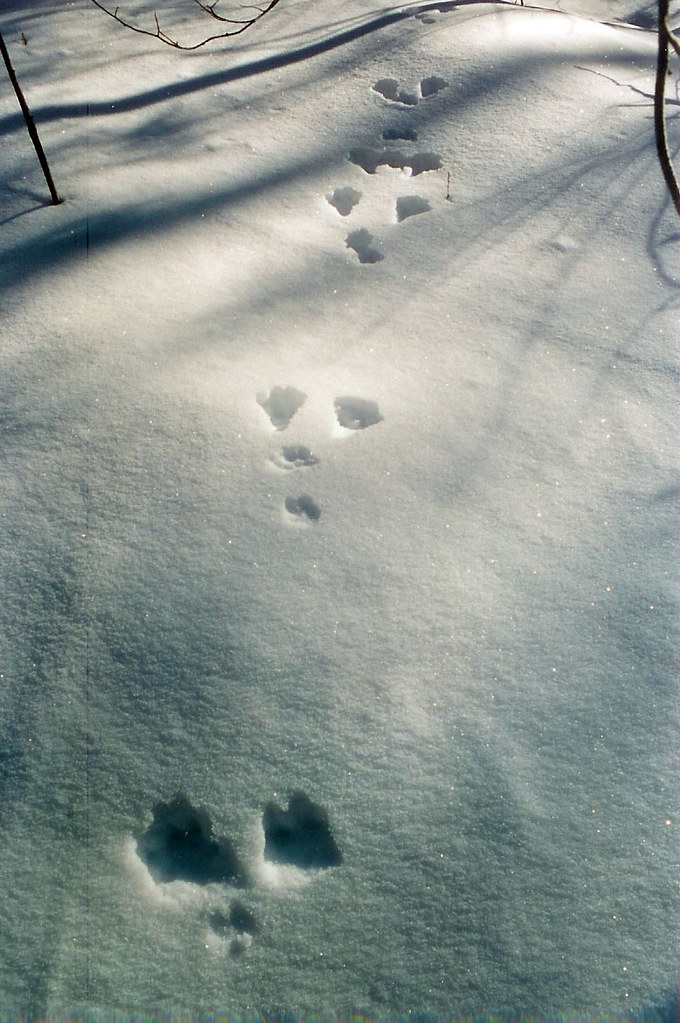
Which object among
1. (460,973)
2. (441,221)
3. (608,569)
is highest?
(441,221)

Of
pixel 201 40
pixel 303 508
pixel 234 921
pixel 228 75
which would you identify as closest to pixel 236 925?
pixel 234 921

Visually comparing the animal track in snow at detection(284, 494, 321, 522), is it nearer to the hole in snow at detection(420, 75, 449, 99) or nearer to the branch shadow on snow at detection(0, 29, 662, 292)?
the branch shadow on snow at detection(0, 29, 662, 292)

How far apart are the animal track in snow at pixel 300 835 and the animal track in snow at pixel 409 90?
263cm

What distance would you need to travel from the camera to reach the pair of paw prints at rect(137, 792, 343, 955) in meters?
1.26

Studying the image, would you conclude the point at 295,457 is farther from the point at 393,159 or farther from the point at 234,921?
the point at 393,159

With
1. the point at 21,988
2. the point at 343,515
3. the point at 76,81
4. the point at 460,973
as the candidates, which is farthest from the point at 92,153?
the point at 460,973

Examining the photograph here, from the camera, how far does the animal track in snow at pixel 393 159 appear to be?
2.65m

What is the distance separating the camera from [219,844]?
128 cm

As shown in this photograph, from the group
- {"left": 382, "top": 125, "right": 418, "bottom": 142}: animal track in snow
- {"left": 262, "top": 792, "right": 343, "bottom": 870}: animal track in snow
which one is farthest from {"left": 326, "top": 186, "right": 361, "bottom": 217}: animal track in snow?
{"left": 262, "top": 792, "right": 343, "bottom": 870}: animal track in snow

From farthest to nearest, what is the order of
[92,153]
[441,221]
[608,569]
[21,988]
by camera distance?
[92,153] → [441,221] → [608,569] → [21,988]

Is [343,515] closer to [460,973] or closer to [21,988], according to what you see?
[460,973]

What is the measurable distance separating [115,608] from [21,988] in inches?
25.2

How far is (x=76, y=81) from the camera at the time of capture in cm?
304

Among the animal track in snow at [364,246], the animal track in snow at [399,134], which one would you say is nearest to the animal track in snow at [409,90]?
the animal track in snow at [399,134]
